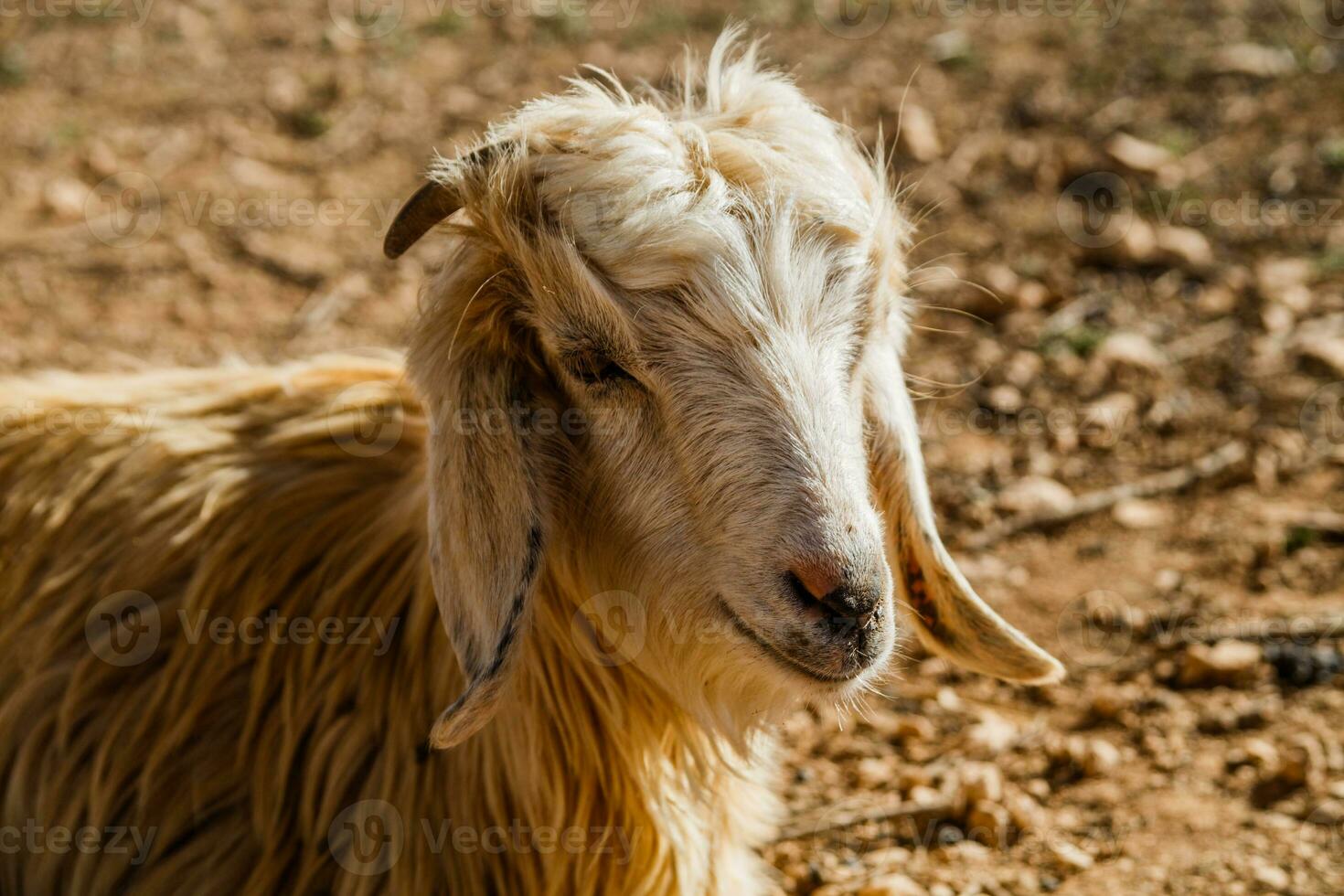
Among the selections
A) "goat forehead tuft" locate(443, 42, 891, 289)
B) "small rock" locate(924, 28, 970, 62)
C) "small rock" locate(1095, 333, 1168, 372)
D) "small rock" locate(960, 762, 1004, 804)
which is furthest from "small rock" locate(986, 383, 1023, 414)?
"small rock" locate(924, 28, 970, 62)

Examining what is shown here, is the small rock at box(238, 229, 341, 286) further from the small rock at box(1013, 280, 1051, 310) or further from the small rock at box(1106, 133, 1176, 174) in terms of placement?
the small rock at box(1106, 133, 1176, 174)

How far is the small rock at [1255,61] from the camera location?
7.10m

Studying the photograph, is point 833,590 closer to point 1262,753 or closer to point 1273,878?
point 1273,878

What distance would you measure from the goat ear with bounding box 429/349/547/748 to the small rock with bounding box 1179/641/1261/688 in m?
2.27

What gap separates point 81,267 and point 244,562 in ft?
10.6

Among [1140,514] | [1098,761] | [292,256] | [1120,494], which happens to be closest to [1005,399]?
[1120,494]

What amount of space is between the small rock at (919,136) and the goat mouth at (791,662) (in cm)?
458

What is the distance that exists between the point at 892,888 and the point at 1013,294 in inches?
128

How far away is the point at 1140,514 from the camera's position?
4793 mm

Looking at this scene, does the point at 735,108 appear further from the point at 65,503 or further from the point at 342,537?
the point at 65,503

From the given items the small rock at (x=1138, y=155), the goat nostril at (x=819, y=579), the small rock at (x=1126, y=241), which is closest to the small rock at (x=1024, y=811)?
the goat nostril at (x=819, y=579)

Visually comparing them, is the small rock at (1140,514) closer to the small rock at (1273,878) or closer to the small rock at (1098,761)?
the small rock at (1098,761)

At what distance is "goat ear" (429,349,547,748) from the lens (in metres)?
2.71

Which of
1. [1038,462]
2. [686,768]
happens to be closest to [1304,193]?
[1038,462]
